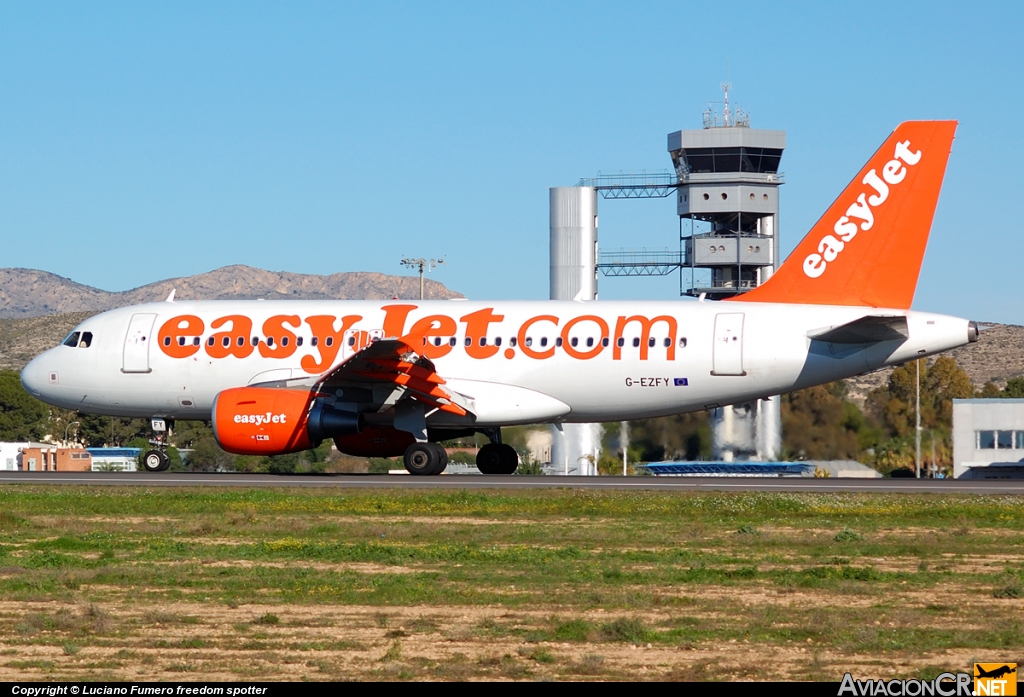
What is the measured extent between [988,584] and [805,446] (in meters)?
17.7

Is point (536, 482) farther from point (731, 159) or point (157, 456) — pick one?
point (731, 159)

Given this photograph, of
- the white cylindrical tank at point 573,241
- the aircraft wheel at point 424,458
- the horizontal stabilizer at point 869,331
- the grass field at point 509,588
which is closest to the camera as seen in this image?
the grass field at point 509,588

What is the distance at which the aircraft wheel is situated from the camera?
100 ft

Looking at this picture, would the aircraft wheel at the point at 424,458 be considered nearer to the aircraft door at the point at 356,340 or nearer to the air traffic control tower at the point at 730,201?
the aircraft door at the point at 356,340

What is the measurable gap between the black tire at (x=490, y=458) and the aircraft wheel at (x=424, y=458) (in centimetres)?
272

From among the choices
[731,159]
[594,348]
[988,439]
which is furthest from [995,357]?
[594,348]

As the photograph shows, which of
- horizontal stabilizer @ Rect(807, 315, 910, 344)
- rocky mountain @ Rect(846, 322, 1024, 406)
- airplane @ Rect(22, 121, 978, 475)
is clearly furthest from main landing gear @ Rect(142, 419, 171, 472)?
rocky mountain @ Rect(846, 322, 1024, 406)

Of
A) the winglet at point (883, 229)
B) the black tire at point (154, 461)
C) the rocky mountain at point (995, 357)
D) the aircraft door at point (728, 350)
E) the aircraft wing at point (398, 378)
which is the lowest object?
the black tire at point (154, 461)

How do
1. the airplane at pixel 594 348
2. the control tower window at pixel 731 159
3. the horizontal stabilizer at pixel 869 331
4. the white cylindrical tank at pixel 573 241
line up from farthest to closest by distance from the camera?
the control tower window at pixel 731 159
the white cylindrical tank at pixel 573 241
the airplane at pixel 594 348
the horizontal stabilizer at pixel 869 331

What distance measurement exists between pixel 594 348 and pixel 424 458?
445 cm

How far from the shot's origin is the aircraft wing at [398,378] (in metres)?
29.2

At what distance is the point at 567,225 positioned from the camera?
84062 mm

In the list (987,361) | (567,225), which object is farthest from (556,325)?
(987,361)

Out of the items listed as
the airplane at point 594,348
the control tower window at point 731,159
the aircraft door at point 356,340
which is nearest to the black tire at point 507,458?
the airplane at point 594,348
